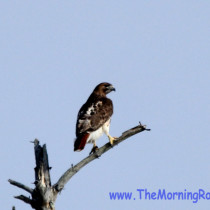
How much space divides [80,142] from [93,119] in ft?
3.43

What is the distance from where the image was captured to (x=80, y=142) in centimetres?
1145

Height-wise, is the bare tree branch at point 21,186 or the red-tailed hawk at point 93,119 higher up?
the red-tailed hawk at point 93,119

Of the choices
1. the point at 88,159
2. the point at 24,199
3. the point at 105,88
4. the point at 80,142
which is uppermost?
the point at 105,88

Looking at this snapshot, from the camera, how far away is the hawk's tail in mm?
11273

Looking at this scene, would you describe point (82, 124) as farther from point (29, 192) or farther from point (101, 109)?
point (29, 192)

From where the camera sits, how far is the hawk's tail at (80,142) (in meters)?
11.3

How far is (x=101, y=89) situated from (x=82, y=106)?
965 millimetres

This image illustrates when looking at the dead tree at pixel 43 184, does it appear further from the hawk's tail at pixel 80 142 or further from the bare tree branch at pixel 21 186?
the hawk's tail at pixel 80 142

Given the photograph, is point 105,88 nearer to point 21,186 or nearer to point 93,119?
point 93,119

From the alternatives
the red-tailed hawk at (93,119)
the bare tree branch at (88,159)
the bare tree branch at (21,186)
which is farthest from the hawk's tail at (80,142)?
the bare tree branch at (21,186)

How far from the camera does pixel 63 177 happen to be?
9.30 meters

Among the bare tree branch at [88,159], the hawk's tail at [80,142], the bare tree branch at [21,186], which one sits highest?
the hawk's tail at [80,142]

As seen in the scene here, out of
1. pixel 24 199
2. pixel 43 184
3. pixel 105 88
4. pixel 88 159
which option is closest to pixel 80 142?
pixel 88 159

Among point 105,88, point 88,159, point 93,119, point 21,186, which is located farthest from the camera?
point 105,88
